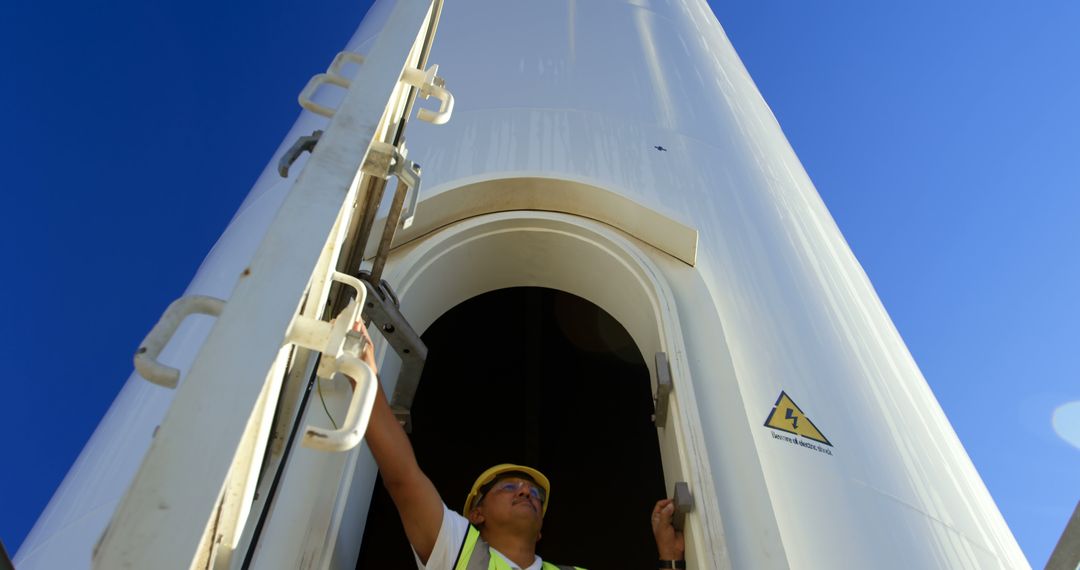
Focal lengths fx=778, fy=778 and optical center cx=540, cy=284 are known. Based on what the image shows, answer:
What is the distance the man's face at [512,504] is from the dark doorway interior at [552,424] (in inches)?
89.1

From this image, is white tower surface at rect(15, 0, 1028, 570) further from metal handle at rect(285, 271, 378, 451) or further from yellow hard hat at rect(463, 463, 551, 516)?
metal handle at rect(285, 271, 378, 451)

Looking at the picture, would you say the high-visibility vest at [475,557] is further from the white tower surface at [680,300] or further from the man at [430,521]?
the white tower surface at [680,300]

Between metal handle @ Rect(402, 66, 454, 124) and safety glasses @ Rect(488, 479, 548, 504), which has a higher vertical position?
metal handle @ Rect(402, 66, 454, 124)

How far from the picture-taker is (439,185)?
285cm

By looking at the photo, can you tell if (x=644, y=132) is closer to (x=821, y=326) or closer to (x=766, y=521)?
(x=821, y=326)

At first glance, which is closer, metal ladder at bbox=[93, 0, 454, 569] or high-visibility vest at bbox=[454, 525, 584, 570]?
metal ladder at bbox=[93, 0, 454, 569]

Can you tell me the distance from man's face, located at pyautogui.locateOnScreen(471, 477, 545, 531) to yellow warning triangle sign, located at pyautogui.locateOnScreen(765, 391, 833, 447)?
0.79m

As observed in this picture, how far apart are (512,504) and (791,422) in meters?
0.90

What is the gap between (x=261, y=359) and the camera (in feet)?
3.06

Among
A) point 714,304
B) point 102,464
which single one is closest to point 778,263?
point 714,304

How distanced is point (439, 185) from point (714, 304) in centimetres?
108

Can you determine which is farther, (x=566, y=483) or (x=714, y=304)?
(x=566, y=483)

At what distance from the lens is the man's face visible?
2465mm

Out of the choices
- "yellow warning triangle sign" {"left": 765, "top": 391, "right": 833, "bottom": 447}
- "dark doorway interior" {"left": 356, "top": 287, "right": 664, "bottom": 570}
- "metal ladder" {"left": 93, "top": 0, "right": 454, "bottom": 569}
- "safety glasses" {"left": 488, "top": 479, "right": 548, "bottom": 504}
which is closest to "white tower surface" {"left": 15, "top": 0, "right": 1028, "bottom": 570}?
"yellow warning triangle sign" {"left": 765, "top": 391, "right": 833, "bottom": 447}
